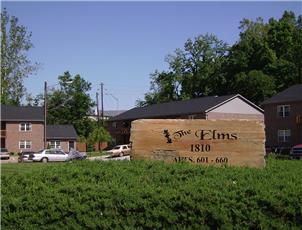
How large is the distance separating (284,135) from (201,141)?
175 feet

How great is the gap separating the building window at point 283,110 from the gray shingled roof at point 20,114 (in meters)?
31.7

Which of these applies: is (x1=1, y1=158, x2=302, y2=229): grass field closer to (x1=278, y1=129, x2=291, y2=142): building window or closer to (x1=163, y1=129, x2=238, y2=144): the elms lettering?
(x1=163, y1=129, x2=238, y2=144): the elms lettering

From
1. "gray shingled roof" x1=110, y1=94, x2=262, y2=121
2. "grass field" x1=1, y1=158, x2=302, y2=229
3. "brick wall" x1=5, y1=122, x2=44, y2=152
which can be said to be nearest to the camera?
"grass field" x1=1, y1=158, x2=302, y2=229

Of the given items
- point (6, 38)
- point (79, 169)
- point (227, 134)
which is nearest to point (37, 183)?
point (79, 169)

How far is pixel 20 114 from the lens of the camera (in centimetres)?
7094

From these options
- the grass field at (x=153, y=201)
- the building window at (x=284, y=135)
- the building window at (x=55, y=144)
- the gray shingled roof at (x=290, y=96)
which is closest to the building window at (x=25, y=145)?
the building window at (x=55, y=144)

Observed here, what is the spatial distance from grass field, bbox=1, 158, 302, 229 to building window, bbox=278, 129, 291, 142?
5423 centimetres

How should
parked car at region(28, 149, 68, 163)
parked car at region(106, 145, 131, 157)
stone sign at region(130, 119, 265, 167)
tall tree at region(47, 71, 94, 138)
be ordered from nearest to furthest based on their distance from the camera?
stone sign at region(130, 119, 265, 167), parked car at region(28, 149, 68, 163), parked car at region(106, 145, 131, 157), tall tree at region(47, 71, 94, 138)

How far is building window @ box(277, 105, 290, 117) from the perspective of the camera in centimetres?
5930

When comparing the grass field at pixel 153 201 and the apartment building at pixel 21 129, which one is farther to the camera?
the apartment building at pixel 21 129

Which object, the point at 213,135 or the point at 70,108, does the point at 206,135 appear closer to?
the point at 213,135

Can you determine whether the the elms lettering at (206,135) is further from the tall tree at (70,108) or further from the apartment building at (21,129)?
the tall tree at (70,108)

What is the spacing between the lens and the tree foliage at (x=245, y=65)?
77.2 m

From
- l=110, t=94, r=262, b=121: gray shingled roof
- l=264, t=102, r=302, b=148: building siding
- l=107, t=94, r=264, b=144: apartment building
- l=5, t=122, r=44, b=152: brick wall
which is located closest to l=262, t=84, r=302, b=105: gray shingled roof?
l=264, t=102, r=302, b=148: building siding
